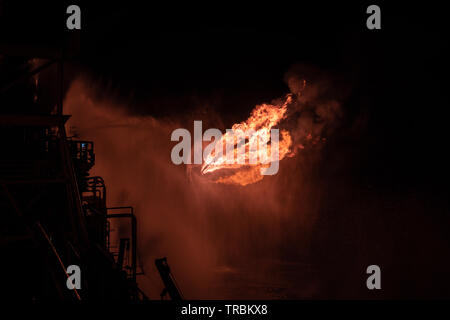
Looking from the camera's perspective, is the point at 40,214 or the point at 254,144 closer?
the point at 40,214

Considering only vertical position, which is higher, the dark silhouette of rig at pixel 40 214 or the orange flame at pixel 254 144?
the orange flame at pixel 254 144

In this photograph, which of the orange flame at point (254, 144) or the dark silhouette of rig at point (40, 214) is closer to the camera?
the dark silhouette of rig at point (40, 214)

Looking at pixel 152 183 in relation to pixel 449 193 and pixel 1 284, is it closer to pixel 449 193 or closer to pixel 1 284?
pixel 1 284

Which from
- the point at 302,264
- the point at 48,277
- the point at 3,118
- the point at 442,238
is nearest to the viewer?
the point at 3,118

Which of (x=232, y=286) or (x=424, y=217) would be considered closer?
(x=232, y=286)

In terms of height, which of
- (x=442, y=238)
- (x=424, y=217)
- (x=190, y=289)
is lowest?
(x=190, y=289)

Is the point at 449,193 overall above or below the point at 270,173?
below

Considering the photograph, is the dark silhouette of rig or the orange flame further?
the orange flame

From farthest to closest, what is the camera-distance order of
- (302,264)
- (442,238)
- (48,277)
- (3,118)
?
(302,264) < (442,238) < (48,277) < (3,118)

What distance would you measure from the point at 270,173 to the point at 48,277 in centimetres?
1986

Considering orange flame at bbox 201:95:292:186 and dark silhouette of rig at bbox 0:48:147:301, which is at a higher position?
orange flame at bbox 201:95:292:186

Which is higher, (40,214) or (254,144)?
(254,144)
